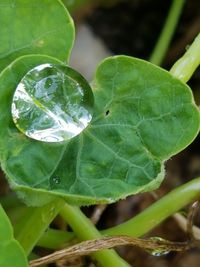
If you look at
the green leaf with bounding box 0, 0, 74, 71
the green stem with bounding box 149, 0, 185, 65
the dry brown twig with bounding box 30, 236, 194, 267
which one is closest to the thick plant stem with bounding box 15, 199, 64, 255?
the dry brown twig with bounding box 30, 236, 194, 267

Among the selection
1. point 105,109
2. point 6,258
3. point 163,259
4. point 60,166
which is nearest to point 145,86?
point 105,109

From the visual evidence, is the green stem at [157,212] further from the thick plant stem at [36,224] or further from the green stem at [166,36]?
the green stem at [166,36]

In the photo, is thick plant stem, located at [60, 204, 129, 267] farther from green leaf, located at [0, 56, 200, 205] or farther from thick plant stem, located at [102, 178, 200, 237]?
green leaf, located at [0, 56, 200, 205]

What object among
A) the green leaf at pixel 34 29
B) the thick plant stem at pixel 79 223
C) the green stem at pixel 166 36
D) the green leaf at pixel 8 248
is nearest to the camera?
the green leaf at pixel 8 248

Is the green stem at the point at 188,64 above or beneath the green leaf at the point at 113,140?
above

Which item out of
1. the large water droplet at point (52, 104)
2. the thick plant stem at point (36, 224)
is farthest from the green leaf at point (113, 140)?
the thick plant stem at point (36, 224)

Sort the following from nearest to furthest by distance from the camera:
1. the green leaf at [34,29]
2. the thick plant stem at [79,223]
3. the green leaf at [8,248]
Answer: the green leaf at [8,248], the green leaf at [34,29], the thick plant stem at [79,223]
